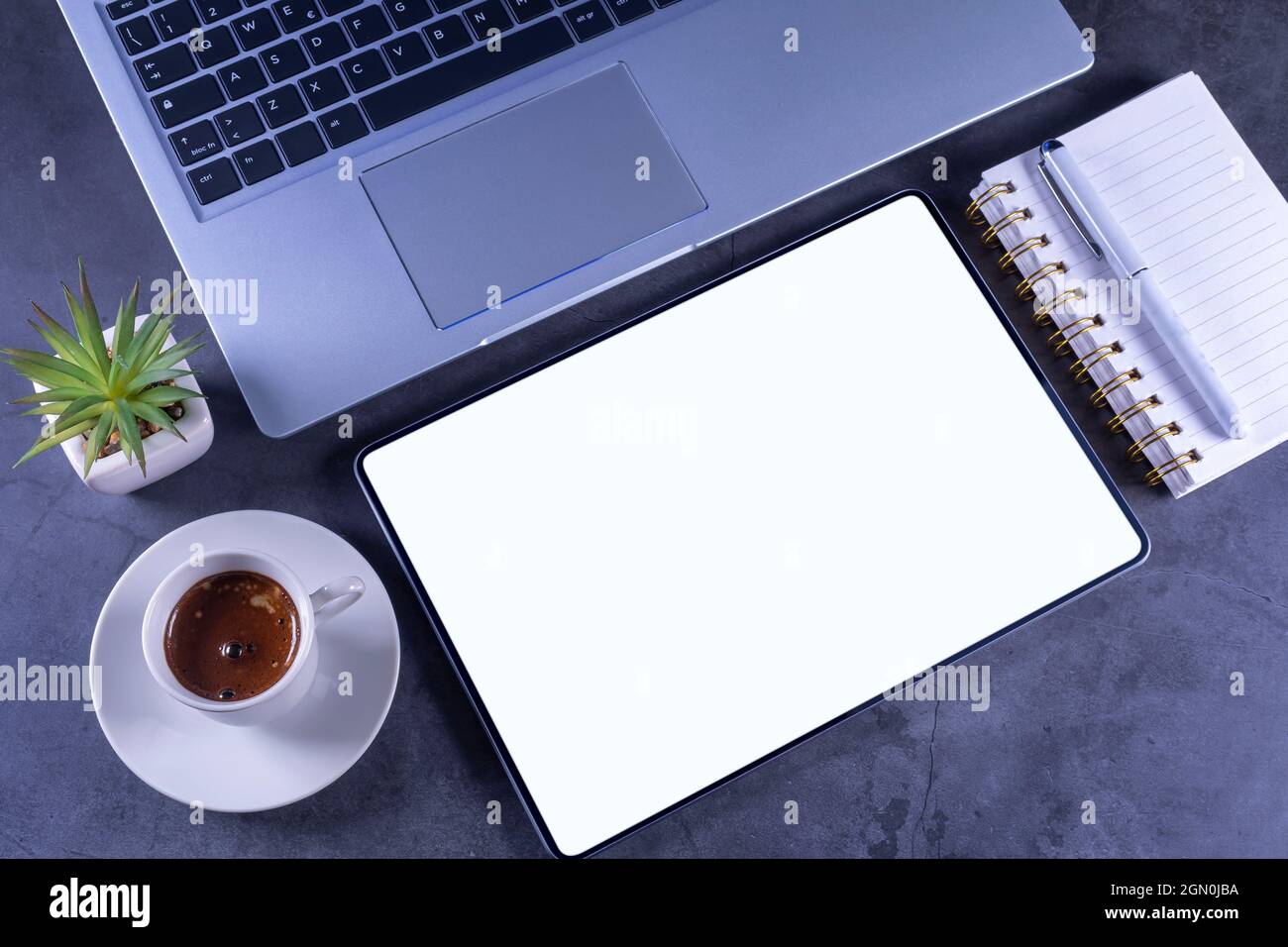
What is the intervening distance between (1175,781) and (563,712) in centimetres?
51

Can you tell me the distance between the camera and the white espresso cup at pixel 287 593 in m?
0.73

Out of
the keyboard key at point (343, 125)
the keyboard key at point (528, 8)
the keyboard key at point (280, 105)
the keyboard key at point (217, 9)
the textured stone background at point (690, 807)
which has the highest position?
the keyboard key at point (217, 9)

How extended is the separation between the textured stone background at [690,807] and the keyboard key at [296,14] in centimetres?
20

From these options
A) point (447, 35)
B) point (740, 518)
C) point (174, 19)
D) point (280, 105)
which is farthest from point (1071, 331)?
point (174, 19)

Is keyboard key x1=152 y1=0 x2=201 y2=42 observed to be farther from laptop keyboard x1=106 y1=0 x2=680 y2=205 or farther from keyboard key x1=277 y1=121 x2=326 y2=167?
keyboard key x1=277 y1=121 x2=326 y2=167

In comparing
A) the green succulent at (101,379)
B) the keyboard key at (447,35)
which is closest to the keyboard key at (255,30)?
the keyboard key at (447,35)

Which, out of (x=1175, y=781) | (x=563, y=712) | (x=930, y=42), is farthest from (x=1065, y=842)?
(x=930, y=42)

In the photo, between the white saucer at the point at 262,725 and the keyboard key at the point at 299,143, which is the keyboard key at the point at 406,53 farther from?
the white saucer at the point at 262,725

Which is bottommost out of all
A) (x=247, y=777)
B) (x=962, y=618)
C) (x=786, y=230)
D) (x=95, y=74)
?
→ (x=962, y=618)

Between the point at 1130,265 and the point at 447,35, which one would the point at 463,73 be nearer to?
the point at 447,35

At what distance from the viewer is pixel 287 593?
0.77 m

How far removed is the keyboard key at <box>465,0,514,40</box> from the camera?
87 centimetres

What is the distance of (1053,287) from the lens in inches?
35.2
